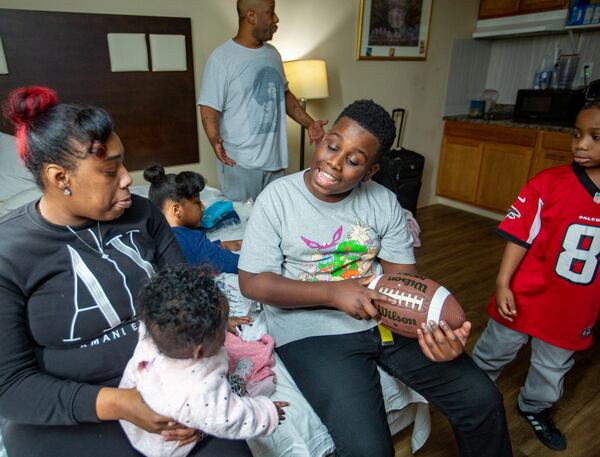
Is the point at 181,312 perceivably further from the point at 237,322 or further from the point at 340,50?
the point at 340,50

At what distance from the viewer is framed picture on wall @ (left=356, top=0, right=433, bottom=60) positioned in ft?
11.4

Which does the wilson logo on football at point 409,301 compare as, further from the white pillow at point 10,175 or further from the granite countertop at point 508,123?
the granite countertop at point 508,123

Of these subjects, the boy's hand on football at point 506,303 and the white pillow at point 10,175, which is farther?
the white pillow at point 10,175

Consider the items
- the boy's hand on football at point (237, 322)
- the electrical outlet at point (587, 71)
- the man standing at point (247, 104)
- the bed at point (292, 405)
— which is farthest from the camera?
the electrical outlet at point (587, 71)

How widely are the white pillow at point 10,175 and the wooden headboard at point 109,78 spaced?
269 mm

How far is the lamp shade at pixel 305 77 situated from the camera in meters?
2.94

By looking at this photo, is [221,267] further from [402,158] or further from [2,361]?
[402,158]

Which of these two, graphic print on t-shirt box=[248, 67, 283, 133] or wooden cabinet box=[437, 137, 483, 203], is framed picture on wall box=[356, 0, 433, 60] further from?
graphic print on t-shirt box=[248, 67, 283, 133]

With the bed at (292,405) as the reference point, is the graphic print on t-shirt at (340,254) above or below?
above

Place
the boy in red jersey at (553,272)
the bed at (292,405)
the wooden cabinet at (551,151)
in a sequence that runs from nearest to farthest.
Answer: the bed at (292,405)
the boy in red jersey at (553,272)
the wooden cabinet at (551,151)

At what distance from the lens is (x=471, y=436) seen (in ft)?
3.68

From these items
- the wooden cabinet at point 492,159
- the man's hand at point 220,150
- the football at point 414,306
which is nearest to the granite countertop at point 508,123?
the wooden cabinet at point 492,159

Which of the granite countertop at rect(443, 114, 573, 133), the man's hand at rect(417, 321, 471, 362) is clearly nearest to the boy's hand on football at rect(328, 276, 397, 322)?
the man's hand at rect(417, 321, 471, 362)

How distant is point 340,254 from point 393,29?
10.4ft
